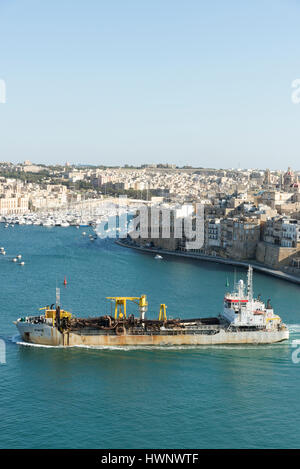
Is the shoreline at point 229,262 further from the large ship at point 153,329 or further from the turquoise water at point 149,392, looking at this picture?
the large ship at point 153,329

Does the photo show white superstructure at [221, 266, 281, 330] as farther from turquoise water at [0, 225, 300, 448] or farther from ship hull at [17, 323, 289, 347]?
turquoise water at [0, 225, 300, 448]

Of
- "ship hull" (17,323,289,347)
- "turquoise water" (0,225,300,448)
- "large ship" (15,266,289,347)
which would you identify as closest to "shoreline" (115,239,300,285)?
"turquoise water" (0,225,300,448)

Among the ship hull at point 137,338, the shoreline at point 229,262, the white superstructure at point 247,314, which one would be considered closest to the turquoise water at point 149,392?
the ship hull at point 137,338

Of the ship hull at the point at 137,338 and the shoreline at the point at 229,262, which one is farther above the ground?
the shoreline at the point at 229,262

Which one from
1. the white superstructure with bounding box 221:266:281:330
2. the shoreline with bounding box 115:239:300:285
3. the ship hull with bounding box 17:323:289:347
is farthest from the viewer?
the shoreline with bounding box 115:239:300:285

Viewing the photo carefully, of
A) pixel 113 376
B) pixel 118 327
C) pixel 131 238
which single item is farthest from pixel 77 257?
pixel 113 376

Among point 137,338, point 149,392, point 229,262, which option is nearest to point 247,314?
point 137,338
